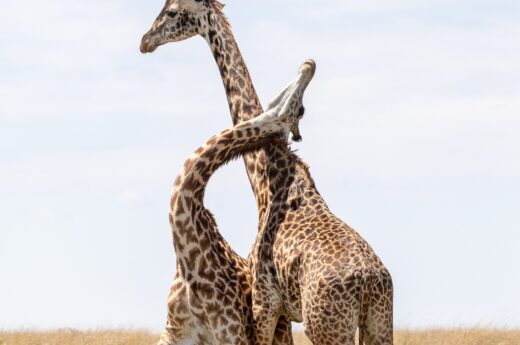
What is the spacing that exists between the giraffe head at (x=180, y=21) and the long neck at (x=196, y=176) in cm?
199

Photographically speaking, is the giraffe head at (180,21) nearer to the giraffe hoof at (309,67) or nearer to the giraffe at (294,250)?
the giraffe at (294,250)

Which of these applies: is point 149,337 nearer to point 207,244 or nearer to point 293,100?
point 207,244

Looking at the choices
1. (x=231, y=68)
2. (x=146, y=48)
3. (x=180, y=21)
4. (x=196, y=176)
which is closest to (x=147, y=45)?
(x=146, y=48)

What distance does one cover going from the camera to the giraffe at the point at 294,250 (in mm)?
12602

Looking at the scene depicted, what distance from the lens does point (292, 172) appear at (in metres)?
14.2

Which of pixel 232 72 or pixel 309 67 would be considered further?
pixel 232 72

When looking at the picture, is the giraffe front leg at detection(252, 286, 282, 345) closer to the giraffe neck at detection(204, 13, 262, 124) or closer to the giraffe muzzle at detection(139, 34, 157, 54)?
the giraffe neck at detection(204, 13, 262, 124)

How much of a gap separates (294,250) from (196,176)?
1.49 metres

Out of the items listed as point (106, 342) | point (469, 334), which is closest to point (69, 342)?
point (106, 342)

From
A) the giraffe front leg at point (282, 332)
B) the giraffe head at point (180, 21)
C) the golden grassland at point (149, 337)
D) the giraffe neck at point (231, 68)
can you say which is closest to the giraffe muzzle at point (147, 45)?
the giraffe head at point (180, 21)

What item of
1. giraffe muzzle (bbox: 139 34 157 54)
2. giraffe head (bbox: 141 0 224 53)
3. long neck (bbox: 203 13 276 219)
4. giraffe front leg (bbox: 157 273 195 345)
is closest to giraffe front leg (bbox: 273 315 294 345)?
giraffe front leg (bbox: 157 273 195 345)

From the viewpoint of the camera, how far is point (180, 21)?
15.6 meters

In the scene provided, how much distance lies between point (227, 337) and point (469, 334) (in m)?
12.2

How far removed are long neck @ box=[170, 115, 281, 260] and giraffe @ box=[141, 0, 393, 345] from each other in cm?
33
